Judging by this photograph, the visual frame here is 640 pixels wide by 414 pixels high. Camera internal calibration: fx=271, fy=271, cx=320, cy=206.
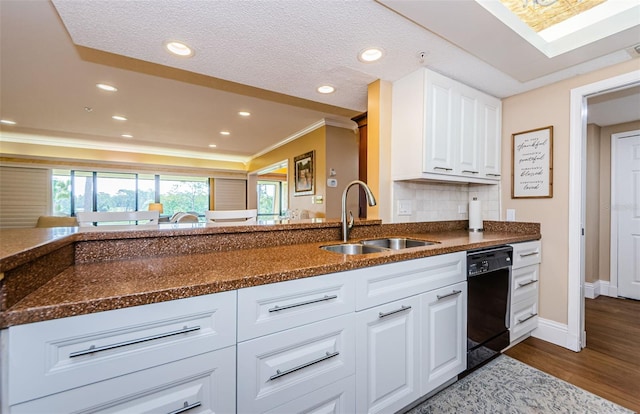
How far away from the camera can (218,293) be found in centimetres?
92

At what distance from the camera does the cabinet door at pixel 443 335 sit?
4.93ft

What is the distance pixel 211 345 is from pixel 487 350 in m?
1.87

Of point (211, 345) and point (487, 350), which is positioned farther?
point (487, 350)

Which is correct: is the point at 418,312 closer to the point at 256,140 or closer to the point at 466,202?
the point at 466,202

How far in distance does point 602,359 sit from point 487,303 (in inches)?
41.2

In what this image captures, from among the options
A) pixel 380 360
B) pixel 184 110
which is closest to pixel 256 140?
pixel 184 110

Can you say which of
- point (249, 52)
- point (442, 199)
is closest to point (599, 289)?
point (442, 199)

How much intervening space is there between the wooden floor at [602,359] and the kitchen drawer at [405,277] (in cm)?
103

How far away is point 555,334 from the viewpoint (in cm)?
224

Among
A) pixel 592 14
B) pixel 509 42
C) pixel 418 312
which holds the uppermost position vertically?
pixel 592 14

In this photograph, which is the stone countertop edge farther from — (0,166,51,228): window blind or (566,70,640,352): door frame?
(0,166,51,228): window blind

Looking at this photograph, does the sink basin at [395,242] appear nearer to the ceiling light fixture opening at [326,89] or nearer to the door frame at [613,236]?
the ceiling light fixture opening at [326,89]

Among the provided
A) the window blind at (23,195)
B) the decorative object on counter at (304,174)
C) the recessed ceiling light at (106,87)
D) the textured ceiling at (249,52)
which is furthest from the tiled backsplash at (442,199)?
the window blind at (23,195)

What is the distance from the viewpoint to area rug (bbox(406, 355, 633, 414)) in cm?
151
